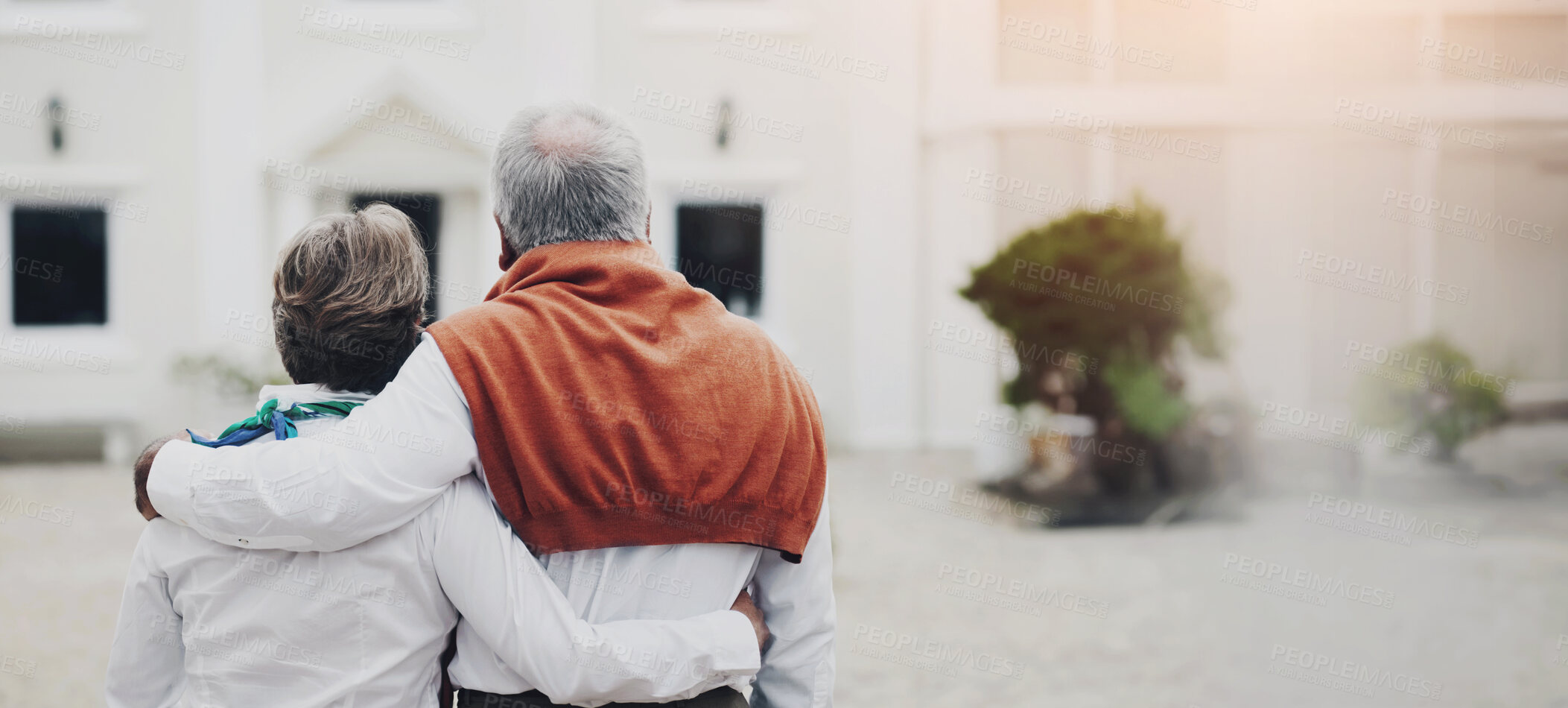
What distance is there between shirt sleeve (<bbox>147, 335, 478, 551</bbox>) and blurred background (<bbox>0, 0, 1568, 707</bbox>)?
160 inches

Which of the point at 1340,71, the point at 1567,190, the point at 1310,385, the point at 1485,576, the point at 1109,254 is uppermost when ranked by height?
the point at 1340,71

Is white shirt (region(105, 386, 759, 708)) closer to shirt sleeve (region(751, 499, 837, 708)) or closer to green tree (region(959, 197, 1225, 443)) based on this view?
shirt sleeve (region(751, 499, 837, 708))

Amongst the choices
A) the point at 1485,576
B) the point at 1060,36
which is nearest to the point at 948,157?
the point at 1060,36

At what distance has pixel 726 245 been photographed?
38.9 ft

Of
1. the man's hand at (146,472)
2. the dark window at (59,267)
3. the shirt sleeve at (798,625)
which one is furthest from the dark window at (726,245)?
the man's hand at (146,472)

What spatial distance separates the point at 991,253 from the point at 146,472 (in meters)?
8.87

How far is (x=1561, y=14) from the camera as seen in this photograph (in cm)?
988

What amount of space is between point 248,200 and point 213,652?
10674 mm

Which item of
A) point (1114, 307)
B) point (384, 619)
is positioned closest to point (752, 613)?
point (384, 619)

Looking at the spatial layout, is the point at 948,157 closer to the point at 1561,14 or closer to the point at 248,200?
the point at 1561,14

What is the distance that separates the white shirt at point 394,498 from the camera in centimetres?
151

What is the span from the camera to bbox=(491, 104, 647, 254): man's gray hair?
173cm

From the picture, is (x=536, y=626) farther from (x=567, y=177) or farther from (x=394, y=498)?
(x=567, y=177)

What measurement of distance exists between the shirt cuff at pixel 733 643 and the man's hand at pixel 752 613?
24 mm
